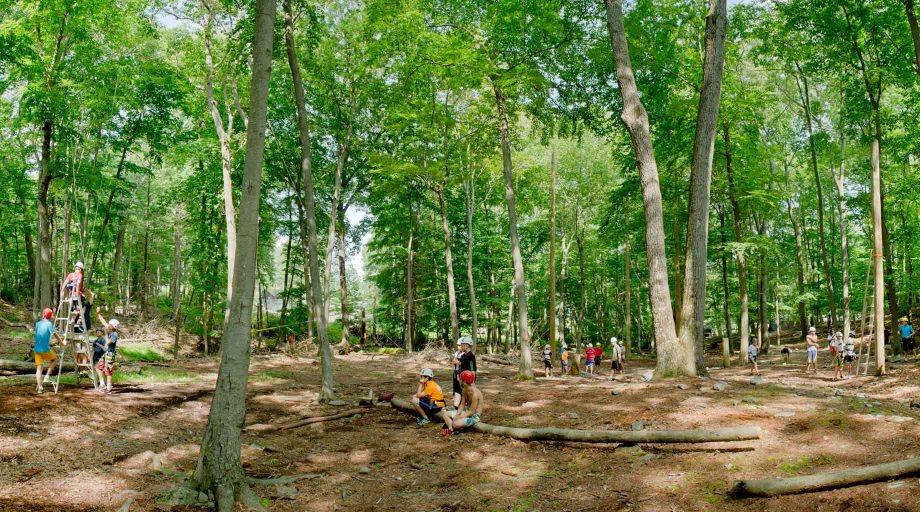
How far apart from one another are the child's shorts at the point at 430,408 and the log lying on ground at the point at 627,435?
1.46 m

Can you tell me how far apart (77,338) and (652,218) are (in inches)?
514

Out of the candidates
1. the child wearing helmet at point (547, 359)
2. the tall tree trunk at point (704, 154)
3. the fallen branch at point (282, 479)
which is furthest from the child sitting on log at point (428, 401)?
the child wearing helmet at point (547, 359)

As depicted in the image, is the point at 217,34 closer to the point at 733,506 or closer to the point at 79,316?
the point at 79,316

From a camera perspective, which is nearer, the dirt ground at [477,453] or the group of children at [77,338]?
the dirt ground at [477,453]

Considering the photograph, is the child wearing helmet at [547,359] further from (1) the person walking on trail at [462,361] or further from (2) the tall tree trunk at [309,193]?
(1) the person walking on trail at [462,361]

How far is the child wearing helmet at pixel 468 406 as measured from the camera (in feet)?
29.3

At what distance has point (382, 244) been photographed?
31.4 m

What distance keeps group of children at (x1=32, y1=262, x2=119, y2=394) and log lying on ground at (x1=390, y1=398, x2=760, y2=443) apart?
28.6 feet

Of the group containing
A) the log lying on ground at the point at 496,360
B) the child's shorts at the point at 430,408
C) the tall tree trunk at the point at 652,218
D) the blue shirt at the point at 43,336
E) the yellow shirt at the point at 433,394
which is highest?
the tall tree trunk at the point at 652,218

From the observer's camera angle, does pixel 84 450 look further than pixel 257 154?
Yes

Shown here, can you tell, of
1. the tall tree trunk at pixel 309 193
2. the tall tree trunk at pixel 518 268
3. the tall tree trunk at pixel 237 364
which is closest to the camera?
the tall tree trunk at pixel 237 364

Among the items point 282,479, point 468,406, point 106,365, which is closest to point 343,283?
point 106,365

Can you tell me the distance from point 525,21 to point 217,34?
41.4ft

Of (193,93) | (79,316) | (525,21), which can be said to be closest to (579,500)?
(79,316)
